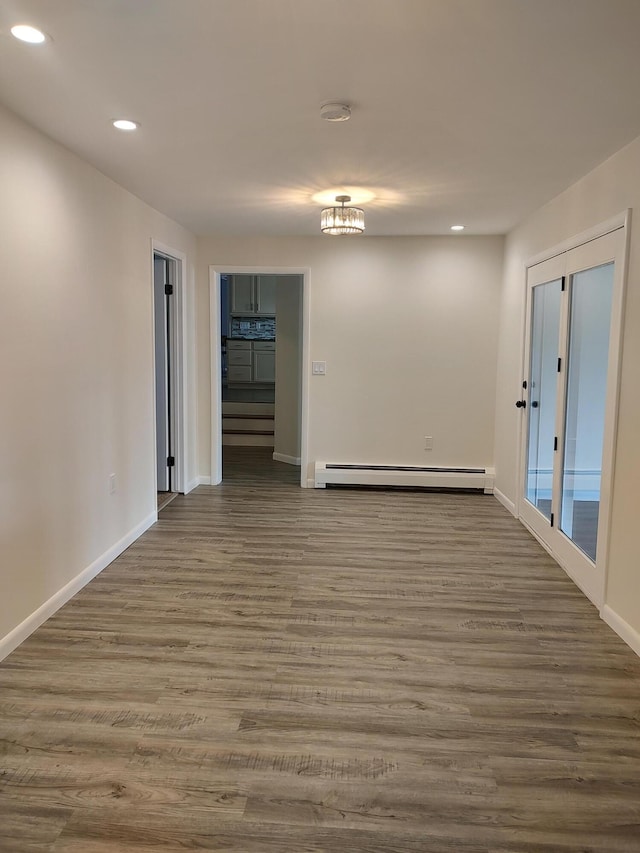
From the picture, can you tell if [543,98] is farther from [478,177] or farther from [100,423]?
[100,423]

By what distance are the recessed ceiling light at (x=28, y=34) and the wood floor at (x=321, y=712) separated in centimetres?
243

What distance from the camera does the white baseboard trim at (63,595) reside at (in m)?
2.84

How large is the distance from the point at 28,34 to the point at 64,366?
1646mm

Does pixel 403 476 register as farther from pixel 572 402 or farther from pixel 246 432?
pixel 246 432

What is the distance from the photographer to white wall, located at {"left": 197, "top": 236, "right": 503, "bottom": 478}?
19.5ft

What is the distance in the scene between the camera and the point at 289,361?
729 cm

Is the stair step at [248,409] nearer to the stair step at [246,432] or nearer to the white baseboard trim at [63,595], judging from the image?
the stair step at [246,432]

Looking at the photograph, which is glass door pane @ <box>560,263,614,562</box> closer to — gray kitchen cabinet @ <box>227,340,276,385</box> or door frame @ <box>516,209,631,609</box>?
door frame @ <box>516,209,631,609</box>

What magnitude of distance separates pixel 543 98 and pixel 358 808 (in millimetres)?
2750

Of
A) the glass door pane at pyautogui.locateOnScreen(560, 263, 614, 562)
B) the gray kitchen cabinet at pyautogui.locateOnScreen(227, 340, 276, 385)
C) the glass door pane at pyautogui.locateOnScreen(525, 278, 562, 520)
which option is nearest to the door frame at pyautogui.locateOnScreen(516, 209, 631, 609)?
the glass door pane at pyautogui.locateOnScreen(560, 263, 614, 562)

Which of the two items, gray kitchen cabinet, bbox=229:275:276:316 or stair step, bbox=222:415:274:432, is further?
gray kitchen cabinet, bbox=229:275:276:316

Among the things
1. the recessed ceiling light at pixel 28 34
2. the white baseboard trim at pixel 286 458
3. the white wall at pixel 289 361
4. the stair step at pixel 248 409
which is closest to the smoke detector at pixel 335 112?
the recessed ceiling light at pixel 28 34

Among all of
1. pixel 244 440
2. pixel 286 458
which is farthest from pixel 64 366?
pixel 244 440

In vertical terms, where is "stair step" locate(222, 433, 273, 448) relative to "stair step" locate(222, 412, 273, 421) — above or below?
below
